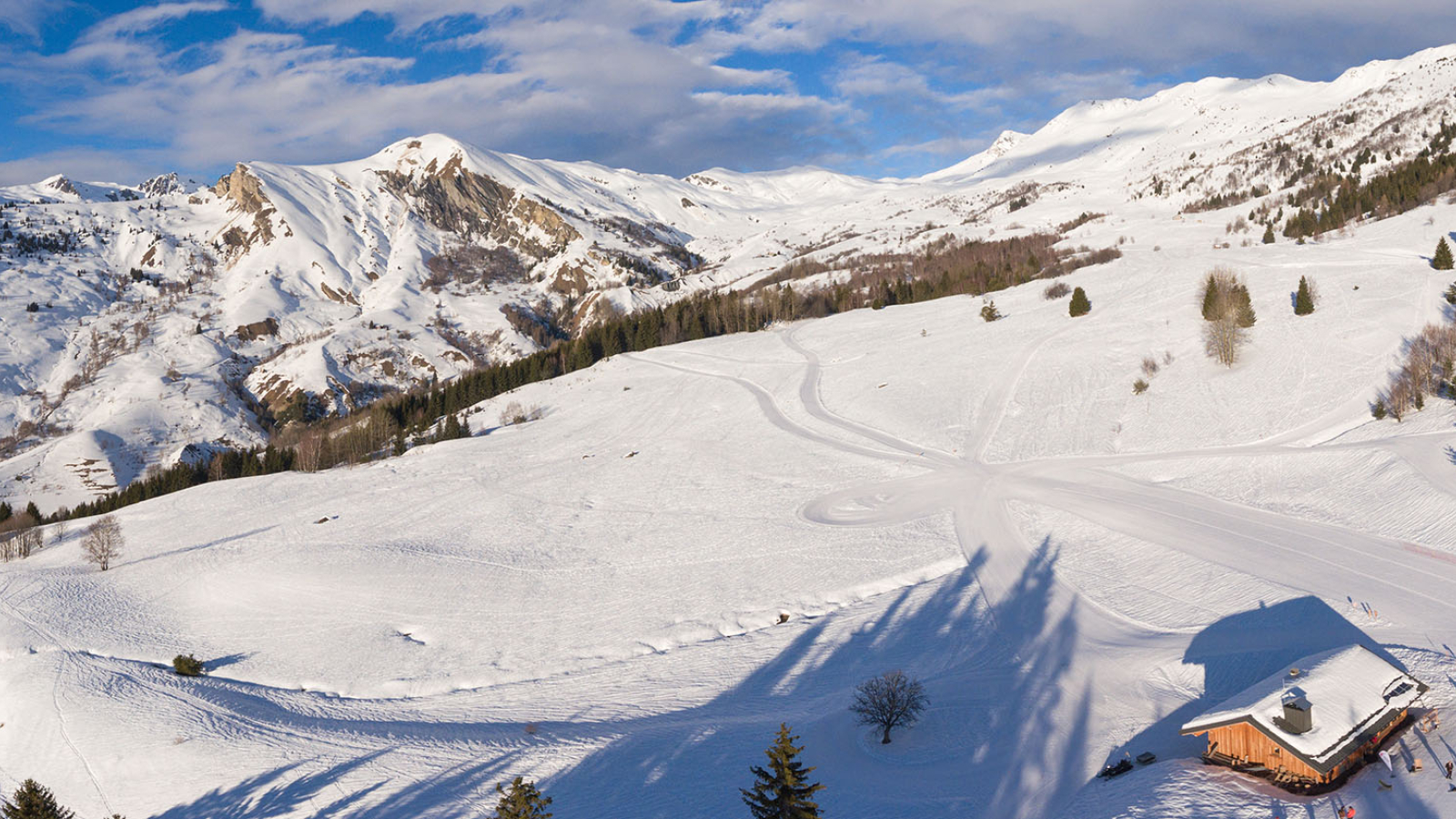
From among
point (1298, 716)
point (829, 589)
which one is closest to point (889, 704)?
point (1298, 716)

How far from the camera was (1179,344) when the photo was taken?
51.8 meters

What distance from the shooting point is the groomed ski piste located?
61.3 feet

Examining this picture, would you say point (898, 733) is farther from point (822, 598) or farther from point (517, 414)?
point (517, 414)

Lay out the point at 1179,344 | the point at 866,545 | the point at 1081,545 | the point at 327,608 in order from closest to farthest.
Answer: the point at 1081,545 → the point at 866,545 → the point at 327,608 → the point at 1179,344

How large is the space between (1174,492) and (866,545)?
47.0 ft

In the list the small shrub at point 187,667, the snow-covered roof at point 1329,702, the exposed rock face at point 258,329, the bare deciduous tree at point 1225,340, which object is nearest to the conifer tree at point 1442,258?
the bare deciduous tree at point 1225,340

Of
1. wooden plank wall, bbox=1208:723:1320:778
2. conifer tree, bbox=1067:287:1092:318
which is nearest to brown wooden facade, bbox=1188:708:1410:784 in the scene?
wooden plank wall, bbox=1208:723:1320:778

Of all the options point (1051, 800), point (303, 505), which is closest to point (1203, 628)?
point (1051, 800)

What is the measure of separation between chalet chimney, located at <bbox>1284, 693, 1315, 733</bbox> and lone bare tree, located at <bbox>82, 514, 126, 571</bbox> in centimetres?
5958

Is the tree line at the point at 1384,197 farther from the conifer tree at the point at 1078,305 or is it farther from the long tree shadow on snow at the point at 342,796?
the long tree shadow on snow at the point at 342,796

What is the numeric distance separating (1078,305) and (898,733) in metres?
55.9

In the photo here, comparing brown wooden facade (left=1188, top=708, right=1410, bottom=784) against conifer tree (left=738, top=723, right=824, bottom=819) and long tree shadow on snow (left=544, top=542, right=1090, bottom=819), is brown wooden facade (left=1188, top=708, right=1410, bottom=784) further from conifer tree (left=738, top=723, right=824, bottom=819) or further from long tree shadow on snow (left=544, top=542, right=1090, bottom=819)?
conifer tree (left=738, top=723, right=824, bottom=819)

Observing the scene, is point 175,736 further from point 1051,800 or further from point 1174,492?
point 1174,492

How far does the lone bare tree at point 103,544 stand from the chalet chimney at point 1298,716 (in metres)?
59.6
